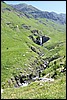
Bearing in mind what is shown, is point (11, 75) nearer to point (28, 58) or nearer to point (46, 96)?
point (28, 58)

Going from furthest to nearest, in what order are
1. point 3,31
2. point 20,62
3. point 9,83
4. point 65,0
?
1. point 3,31
2. point 20,62
3. point 9,83
4. point 65,0

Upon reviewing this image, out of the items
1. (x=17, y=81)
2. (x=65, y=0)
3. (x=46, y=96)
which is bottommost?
(x=17, y=81)

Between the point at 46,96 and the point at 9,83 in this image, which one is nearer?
the point at 46,96

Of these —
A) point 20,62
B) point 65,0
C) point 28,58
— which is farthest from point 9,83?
point 65,0

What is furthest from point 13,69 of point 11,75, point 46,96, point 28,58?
point 46,96

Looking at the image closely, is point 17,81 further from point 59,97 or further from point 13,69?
point 59,97

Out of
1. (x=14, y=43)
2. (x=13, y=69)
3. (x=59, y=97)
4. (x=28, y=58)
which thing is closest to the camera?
(x=59, y=97)

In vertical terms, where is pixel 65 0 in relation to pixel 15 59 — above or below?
above

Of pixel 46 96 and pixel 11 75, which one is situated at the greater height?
pixel 46 96

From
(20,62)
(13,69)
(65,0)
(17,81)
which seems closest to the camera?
(65,0)
